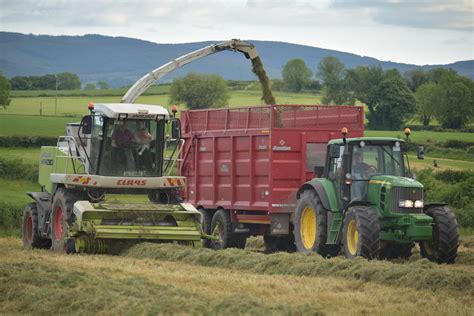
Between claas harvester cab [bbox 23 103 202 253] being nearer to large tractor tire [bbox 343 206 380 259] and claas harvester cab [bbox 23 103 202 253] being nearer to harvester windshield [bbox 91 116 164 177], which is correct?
harvester windshield [bbox 91 116 164 177]

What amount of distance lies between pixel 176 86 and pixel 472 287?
72.9 meters

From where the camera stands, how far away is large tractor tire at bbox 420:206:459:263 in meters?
16.9

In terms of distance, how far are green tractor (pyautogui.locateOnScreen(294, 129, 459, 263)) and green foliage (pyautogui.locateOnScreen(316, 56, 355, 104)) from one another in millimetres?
68116

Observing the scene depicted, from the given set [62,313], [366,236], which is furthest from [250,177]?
[62,313]

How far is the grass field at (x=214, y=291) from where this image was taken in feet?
35.9

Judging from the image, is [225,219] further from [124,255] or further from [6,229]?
[6,229]

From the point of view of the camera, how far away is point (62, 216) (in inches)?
785

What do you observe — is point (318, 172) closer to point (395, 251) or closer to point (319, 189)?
point (319, 189)

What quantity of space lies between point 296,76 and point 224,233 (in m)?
87.5

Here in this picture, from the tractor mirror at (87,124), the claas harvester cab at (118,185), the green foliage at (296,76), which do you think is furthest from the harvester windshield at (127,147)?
the green foliage at (296,76)

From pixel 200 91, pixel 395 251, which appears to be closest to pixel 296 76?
pixel 200 91

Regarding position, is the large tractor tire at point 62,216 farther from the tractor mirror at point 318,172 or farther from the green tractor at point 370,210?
the tractor mirror at point 318,172

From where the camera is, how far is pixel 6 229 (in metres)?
29.3

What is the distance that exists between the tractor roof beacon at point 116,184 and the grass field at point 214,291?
3170 mm
